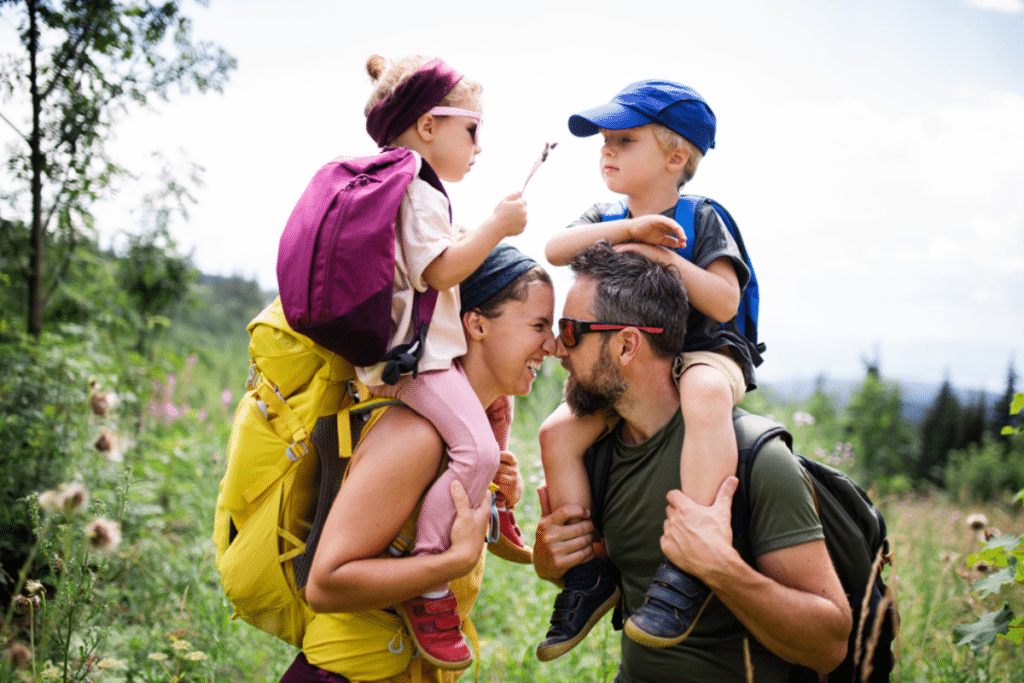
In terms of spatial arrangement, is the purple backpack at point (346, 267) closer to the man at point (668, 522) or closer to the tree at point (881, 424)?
the man at point (668, 522)

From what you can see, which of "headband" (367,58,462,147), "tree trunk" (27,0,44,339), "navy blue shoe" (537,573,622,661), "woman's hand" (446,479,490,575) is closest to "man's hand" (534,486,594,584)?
"navy blue shoe" (537,573,622,661)

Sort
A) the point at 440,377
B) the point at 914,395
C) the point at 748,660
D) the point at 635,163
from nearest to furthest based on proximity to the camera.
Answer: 1. the point at 748,660
2. the point at 440,377
3. the point at 635,163
4. the point at 914,395

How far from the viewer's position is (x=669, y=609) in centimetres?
202

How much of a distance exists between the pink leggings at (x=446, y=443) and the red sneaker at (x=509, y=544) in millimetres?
595

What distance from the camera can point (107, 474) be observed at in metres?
3.81

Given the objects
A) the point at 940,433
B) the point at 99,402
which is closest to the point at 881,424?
the point at 940,433

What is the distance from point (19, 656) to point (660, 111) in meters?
3.21

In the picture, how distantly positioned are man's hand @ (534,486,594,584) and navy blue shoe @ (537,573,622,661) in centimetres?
11

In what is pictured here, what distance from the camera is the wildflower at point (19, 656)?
2484mm

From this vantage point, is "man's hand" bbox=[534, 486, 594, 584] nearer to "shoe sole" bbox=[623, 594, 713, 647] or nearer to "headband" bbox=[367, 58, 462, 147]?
"shoe sole" bbox=[623, 594, 713, 647]

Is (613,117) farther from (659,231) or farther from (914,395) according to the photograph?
(914,395)

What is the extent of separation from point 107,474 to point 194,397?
6947 mm

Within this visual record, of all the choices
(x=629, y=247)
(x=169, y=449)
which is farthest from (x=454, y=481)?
(x=169, y=449)

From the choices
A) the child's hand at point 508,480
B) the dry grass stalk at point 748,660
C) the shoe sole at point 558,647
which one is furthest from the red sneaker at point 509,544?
the dry grass stalk at point 748,660
